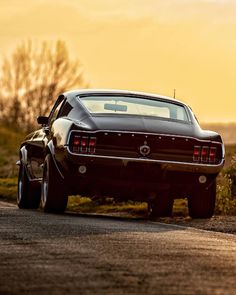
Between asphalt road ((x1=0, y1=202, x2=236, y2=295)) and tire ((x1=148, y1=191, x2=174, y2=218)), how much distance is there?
321 cm

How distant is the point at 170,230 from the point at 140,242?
84.5 inches

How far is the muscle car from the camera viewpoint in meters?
14.8

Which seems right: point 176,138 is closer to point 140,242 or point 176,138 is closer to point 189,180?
point 189,180

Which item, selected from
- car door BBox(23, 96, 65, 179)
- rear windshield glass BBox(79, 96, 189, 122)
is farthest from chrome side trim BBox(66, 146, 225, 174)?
car door BBox(23, 96, 65, 179)

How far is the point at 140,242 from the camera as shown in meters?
10.2

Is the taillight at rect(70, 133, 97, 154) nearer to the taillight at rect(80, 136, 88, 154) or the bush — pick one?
the taillight at rect(80, 136, 88, 154)

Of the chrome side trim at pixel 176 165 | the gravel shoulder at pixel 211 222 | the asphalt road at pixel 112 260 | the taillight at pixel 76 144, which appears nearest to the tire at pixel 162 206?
the gravel shoulder at pixel 211 222

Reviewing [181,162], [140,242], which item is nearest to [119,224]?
[181,162]

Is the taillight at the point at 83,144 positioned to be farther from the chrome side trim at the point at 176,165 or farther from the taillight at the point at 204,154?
the taillight at the point at 204,154

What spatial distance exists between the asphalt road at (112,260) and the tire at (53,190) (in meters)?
2.78

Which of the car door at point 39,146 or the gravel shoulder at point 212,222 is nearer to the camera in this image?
the gravel shoulder at point 212,222

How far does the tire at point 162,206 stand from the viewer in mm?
15664

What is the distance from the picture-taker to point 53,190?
1528 cm

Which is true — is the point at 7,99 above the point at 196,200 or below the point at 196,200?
above
